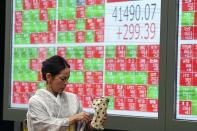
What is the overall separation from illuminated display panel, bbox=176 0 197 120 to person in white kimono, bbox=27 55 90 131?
3.06 feet

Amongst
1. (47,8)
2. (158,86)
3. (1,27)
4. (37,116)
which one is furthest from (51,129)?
(1,27)

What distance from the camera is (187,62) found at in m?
4.09

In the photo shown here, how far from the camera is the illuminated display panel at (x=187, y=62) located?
13.3 feet

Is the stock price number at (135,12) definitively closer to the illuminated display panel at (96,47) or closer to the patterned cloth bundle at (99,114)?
the illuminated display panel at (96,47)

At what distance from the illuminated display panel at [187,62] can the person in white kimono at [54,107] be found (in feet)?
3.06

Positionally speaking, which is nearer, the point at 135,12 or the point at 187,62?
the point at 187,62

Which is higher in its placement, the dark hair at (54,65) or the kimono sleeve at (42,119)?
the dark hair at (54,65)

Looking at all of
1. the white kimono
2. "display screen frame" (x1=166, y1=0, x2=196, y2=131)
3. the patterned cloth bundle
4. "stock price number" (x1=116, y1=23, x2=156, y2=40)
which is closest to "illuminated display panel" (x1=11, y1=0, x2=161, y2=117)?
"stock price number" (x1=116, y1=23, x2=156, y2=40)

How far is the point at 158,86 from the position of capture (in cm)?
421

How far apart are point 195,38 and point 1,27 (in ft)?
7.39

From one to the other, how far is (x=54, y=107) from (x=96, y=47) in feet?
3.95

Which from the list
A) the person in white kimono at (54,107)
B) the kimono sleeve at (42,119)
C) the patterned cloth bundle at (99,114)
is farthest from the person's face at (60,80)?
the patterned cloth bundle at (99,114)

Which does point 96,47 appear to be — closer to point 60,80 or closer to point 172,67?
point 172,67

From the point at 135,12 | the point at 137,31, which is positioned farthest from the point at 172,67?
the point at 135,12
